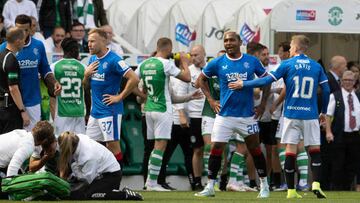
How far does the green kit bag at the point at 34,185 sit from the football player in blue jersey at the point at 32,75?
2.52 metres

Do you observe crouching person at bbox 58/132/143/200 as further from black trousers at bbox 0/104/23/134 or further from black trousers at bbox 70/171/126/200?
black trousers at bbox 0/104/23/134

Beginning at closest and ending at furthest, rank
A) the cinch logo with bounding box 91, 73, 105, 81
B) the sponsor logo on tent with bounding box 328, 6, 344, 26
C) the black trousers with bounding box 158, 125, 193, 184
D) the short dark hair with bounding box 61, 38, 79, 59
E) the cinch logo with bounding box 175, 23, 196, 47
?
the cinch logo with bounding box 91, 73, 105, 81 → the short dark hair with bounding box 61, 38, 79, 59 → the black trousers with bounding box 158, 125, 193, 184 → the sponsor logo on tent with bounding box 328, 6, 344, 26 → the cinch logo with bounding box 175, 23, 196, 47

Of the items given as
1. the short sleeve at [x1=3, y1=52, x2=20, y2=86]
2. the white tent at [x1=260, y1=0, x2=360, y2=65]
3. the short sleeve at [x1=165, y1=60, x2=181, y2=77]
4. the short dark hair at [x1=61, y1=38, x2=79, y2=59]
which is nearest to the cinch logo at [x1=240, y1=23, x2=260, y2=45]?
the white tent at [x1=260, y1=0, x2=360, y2=65]

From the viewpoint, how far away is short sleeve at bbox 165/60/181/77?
2367cm

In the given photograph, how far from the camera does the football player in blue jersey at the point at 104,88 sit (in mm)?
21719

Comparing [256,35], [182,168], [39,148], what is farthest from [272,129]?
[39,148]

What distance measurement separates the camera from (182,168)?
86.1 ft

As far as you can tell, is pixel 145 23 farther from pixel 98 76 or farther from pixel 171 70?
pixel 98 76

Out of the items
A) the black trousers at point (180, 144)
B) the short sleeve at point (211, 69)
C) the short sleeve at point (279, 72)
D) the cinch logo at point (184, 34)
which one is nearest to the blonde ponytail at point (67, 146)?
the short sleeve at point (211, 69)

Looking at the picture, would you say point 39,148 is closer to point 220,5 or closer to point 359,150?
point 359,150

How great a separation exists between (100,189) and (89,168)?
1.43ft

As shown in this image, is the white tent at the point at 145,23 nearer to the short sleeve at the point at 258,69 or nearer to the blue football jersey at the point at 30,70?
the blue football jersey at the point at 30,70

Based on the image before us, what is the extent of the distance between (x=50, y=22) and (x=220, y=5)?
740 cm

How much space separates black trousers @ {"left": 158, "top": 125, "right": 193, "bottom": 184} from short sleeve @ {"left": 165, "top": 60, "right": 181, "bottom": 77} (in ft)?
6.41
